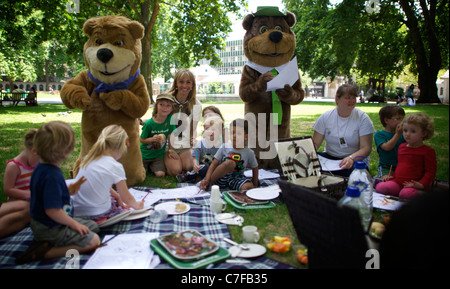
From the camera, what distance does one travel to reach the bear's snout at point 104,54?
3541mm

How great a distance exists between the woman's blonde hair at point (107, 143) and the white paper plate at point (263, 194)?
5.02ft

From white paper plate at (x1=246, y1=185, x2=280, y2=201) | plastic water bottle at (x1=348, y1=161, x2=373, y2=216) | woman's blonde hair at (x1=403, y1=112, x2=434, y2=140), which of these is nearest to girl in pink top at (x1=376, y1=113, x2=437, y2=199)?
woman's blonde hair at (x1=403, y1=112, x2=434, y2=140)

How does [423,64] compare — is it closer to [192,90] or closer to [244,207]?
[192,90]

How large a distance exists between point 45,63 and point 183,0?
39.6 metres

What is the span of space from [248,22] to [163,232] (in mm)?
3329

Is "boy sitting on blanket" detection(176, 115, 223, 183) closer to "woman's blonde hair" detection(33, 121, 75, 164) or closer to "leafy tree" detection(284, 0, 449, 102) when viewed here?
"woman's blonde hair" detection(33, 121, 75, 164)

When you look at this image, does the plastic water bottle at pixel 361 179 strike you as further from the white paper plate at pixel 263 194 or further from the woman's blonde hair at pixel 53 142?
the woman's blonde hair at pixel 53 142

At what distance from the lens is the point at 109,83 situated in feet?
12.4

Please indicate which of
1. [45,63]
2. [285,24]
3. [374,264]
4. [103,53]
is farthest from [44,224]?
[45,63]

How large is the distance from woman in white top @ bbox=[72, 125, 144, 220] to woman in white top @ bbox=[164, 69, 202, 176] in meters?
1.77

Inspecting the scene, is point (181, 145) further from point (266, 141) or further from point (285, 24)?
point (285, 24)

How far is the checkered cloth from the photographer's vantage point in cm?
230

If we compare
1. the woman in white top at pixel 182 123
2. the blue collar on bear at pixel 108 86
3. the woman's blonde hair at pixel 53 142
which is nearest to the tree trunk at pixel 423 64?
the woman in white top at pixel 182 123

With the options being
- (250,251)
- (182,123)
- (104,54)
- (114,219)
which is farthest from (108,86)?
(250,251)
